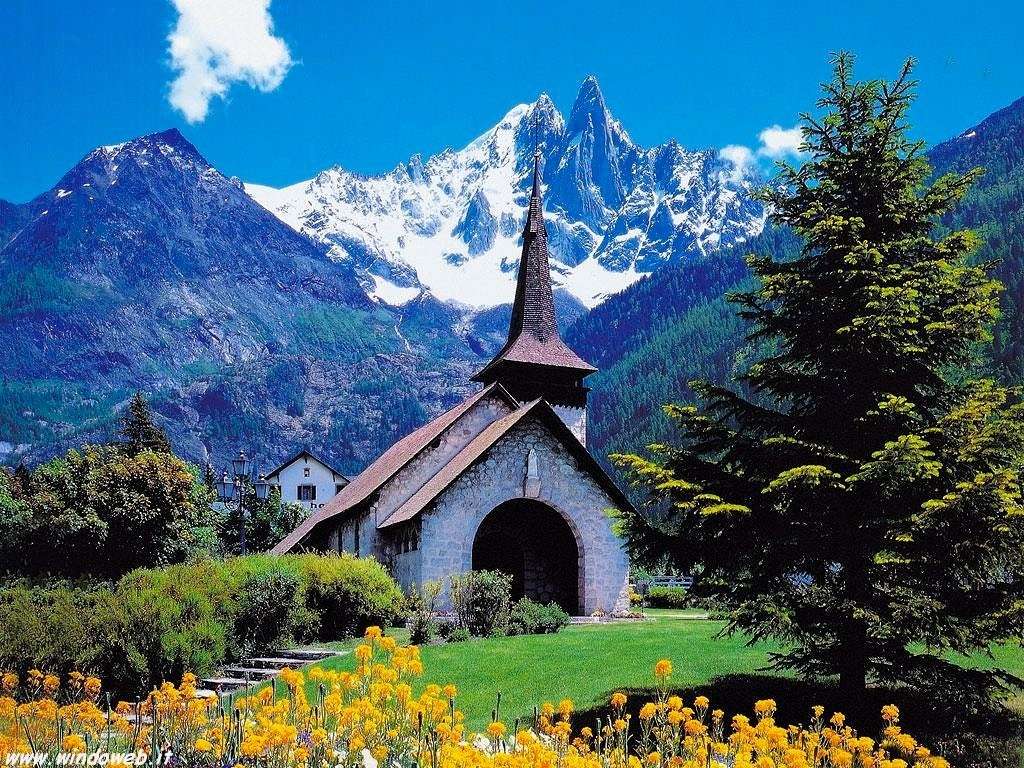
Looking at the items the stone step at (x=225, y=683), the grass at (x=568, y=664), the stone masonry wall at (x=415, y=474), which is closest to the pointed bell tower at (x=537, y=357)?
the stone masonry wall at (x=415, y=474)

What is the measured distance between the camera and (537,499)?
28.2m

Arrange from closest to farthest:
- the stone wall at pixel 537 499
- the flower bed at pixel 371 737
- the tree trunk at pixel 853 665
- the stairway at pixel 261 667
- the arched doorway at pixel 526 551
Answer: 1. the flower bed at pixel 371 737
2. the tree trunk at pixel 853 665
3. the stairway at pixel 261 667
4. the stone wall at pixel 537 499
5. the arched doorway at pixel 526 551

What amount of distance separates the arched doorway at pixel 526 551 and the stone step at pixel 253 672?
11991 millimetres

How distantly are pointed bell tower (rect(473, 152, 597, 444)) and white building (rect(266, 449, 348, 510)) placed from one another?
75339 millimetres

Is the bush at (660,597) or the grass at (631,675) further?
the bush at (660,597)

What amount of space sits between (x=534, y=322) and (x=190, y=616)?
2487cm

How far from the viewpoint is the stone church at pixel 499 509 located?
2728 centimetres

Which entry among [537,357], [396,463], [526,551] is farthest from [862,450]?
[537,357]

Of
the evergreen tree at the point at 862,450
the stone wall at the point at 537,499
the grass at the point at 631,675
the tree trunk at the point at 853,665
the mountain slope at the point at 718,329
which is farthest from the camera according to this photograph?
the mountain slope at the point at 718,329

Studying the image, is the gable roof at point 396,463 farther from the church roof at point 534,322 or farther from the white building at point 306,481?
the white building at point 306,481

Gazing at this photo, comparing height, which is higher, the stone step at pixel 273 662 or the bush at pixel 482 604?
the bush at pixel 482 604

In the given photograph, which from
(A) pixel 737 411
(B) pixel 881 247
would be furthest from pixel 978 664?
(B) pixel 881 247

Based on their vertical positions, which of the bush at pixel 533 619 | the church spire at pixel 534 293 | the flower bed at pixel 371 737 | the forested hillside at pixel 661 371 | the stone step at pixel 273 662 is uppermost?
the forested hillside at pixel 661 371

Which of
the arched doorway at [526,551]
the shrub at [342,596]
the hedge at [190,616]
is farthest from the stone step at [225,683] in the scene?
the arched doorway at [526,551]
